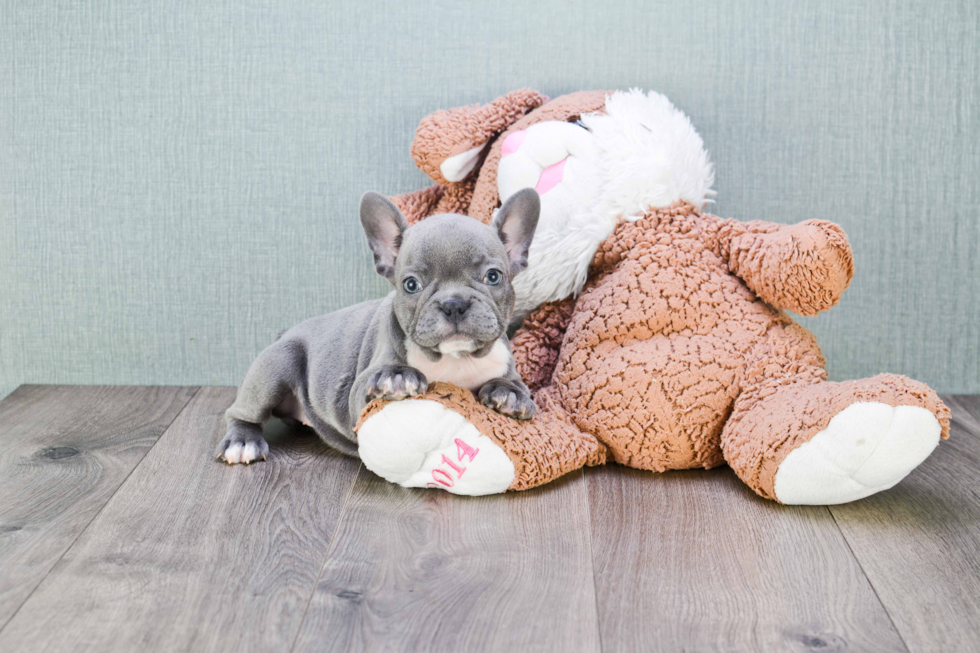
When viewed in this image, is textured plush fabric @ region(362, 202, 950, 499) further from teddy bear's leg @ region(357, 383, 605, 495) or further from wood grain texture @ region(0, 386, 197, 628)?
wood grain texture @ region(0, 386, 197, 628)

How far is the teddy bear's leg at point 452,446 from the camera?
5.00 feet

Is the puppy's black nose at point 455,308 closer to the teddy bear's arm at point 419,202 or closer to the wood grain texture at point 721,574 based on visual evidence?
the wood grain texture at point 721,574

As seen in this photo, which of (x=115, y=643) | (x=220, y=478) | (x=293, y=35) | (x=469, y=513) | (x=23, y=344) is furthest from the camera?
(x=23, y=344)

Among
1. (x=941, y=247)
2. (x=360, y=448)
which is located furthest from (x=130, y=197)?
(x=941, y=247)

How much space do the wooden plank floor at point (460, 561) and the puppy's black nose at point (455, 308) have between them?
1.13 feet

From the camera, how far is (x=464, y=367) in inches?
64.0

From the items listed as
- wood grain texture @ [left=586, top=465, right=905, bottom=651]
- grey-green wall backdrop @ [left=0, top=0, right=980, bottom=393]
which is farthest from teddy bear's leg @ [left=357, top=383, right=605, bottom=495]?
grey-green wall backdrop @ [left=0, top=0, right=980, bottom=393]

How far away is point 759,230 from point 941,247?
0.70 m

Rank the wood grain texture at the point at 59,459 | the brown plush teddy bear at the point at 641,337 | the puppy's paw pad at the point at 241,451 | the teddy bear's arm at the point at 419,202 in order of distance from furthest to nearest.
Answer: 1. the teddy bear's arm at the point at 419,202
2. the puppy's paw pad at the point at 241,451
3. the brown plush teddy bear at the point at 641,337
4. the wood grain texture at the point at 59,459

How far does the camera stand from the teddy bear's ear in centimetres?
192

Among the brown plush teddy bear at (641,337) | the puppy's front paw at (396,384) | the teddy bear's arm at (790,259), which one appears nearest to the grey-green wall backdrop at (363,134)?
the brown plush teddy bear at (641,337)

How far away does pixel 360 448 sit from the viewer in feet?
5.20

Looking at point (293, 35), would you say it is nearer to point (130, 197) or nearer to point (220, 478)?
point (130, 197)

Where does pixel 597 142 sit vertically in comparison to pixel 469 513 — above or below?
above
